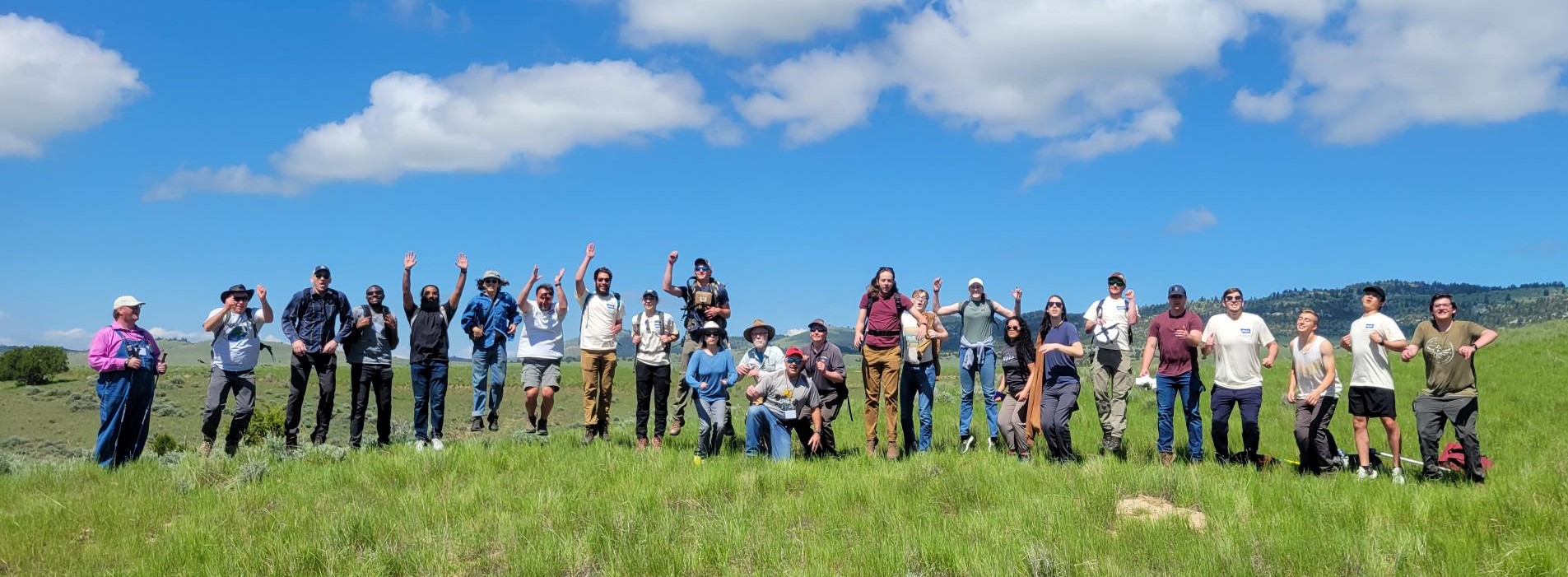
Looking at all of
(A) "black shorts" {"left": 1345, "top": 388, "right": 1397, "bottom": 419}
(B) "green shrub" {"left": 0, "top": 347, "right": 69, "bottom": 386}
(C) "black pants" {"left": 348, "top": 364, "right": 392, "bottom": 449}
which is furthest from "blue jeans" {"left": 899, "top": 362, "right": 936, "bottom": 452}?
(B) "green shrub" {"left": 0, "top": 347, "right": 69, "bottom": 386}

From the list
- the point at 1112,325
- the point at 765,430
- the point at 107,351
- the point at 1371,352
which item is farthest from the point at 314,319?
the point at 1371,352

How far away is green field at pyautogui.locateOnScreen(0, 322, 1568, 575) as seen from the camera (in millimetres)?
6660

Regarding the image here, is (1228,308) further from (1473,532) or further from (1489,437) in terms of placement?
(1489,437)

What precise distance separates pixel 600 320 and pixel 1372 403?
9.01 m

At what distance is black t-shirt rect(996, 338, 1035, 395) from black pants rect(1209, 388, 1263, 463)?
2130 millimetres

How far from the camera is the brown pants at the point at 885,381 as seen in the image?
37.7 ft

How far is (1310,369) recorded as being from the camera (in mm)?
10250

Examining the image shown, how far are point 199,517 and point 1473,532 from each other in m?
10.3

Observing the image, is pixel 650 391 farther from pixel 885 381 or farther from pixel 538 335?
pixel 885 381

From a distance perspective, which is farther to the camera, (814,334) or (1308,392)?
(814,334)

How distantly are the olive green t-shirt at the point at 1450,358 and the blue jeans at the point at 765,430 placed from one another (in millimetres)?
6727

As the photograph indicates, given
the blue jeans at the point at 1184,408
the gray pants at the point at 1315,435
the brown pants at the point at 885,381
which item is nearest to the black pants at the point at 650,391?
the brown pants at the point at 885,381

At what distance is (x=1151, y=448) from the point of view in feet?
41.4

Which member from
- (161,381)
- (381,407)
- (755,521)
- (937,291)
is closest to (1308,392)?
(937,291)
